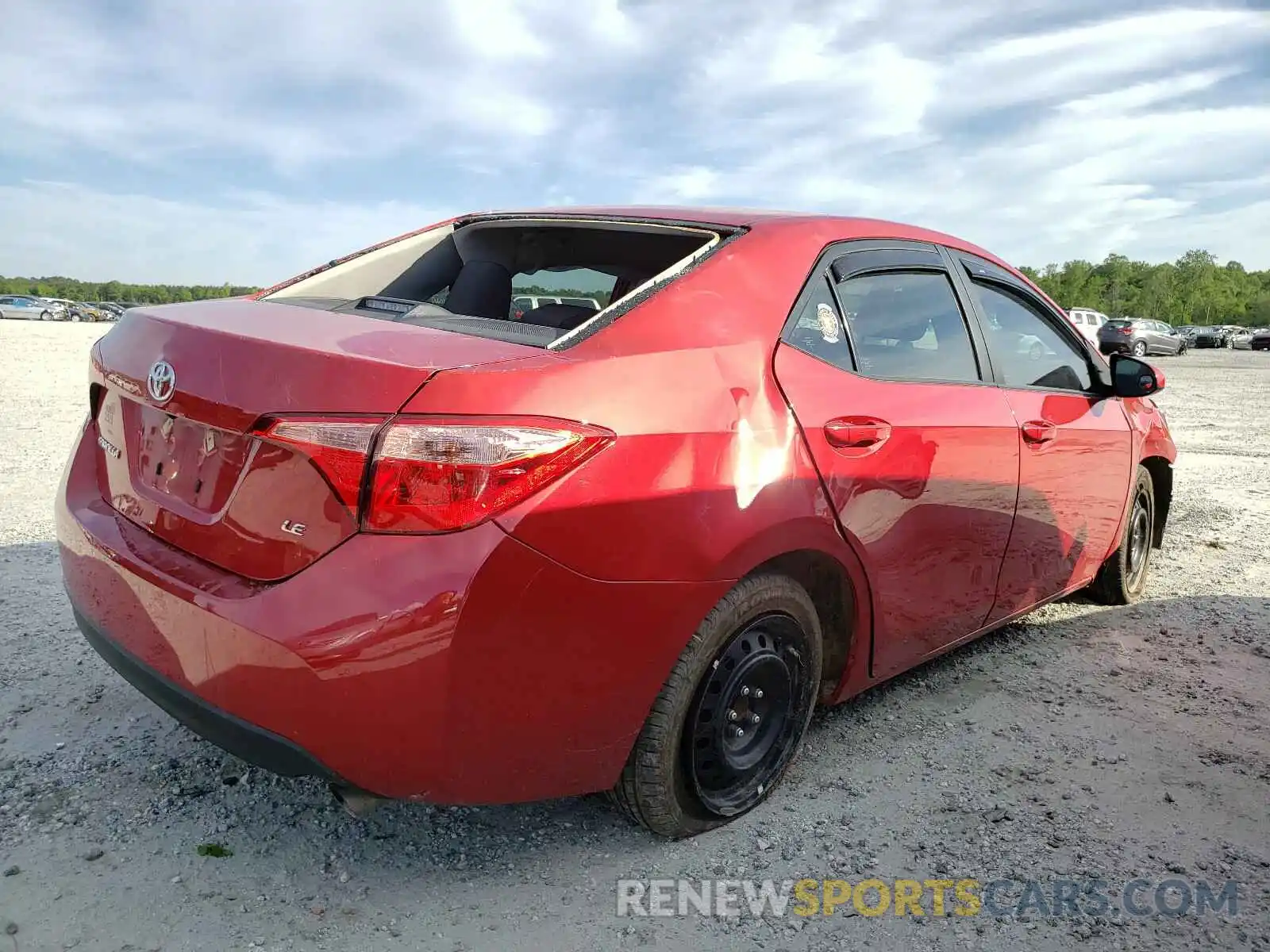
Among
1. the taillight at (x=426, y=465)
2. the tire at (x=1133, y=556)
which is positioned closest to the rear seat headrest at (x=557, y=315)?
the taillight at (x=426, y=465)

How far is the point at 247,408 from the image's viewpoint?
6.24 ft

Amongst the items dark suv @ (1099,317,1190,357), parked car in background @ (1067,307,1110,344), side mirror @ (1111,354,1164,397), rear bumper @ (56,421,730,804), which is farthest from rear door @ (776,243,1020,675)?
parked car in background @ (1067,307,1110,344)

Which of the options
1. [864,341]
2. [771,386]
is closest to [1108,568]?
[864,341]

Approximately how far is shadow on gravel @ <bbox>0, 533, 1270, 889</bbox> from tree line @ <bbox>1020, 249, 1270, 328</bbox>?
101 m

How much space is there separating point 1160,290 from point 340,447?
111 meters

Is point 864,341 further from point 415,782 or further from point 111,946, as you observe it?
point 111,946

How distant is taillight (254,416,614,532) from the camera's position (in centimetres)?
176

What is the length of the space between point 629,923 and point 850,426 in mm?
1318

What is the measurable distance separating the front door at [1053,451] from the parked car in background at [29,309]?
53937 millimetres

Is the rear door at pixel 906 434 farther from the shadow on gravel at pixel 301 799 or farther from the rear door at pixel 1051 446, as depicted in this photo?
the shadow on gravel at pixel 301 799

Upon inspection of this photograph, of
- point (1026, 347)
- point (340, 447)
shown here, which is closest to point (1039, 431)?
point (1026, 347)

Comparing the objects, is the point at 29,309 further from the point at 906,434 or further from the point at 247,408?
the point at 906,434

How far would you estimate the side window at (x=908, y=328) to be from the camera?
2.71m

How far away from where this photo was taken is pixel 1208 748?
119 inches
